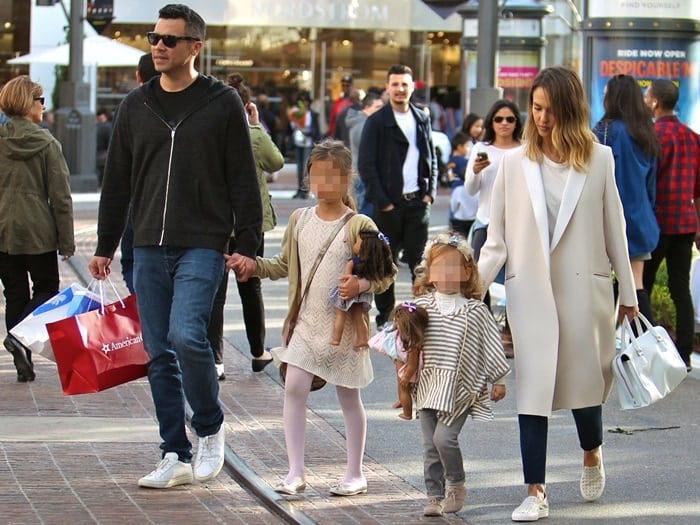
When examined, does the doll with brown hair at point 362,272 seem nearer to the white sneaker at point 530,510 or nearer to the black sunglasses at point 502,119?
the white sneaker at point 530,510

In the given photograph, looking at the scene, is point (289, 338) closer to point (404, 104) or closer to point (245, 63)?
point (404, 104)

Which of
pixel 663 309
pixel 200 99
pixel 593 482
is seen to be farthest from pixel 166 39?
pixel 663 309

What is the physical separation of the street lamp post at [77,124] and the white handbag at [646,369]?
19.4m

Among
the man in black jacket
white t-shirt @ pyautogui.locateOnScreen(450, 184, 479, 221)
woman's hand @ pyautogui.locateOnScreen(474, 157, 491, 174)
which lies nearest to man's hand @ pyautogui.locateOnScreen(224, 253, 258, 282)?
woman's hand @ pyautogui.locateOnScreen(474, 157, 491, 174)

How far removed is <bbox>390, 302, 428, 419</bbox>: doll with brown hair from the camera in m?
5.68

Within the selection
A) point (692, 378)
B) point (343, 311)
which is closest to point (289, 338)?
point (343, 311)

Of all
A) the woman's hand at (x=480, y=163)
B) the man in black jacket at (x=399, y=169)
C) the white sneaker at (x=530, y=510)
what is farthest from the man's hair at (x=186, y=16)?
the man in black jacket at (x=399, y=169)

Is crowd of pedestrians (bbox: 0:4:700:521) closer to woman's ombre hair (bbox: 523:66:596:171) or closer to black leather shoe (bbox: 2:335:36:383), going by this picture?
woman's ombre hair (bbox: 523:66:596:171)

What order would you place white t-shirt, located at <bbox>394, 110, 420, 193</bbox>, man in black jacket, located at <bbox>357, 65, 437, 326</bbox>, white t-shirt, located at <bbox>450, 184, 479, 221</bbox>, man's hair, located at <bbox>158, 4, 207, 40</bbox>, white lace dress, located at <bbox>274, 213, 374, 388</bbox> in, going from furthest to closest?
white t-shirt, located at <bbox>450, 184, 479, 221</bbox> → white t-shirt, located at <bbox>394, 110, 420, 193</bbox> → man in black jacket, located at <bbox>357, 65, 437, 326</bbox> → man's hair, located at <bbox>158, 4, 207, 40</bbox> → white lace dress, located at <bbox>274, 213, 374, 388</bbox>

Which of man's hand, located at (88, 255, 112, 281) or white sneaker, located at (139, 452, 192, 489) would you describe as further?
man's hand, located at (88, 255, 112, 281)

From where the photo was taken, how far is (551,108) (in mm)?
5852

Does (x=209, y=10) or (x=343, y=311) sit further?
(x=209, y=10)

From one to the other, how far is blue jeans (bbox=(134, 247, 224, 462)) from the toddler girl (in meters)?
0.94

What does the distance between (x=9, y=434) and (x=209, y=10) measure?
2739 centimetres
